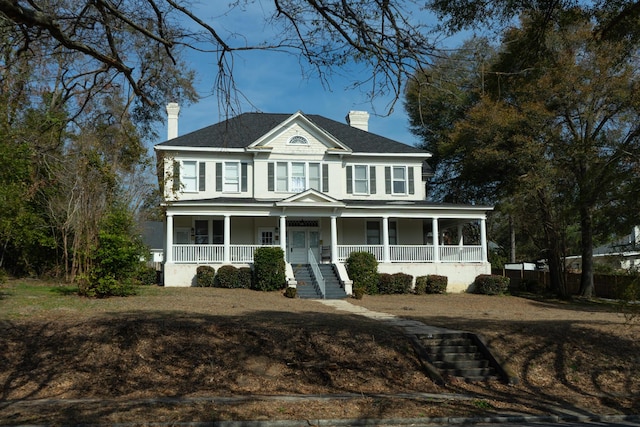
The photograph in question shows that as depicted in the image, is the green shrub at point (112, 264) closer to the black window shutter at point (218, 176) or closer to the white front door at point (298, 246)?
the black window shutter at point (218, 176)

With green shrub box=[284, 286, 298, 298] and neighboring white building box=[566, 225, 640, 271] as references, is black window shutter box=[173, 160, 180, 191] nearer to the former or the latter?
green shrub box=[284, 286, 298, 298]

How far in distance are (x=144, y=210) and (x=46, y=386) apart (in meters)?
24.0

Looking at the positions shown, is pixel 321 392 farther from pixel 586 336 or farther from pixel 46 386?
pixel 586 336

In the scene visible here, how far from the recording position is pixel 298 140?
1183 inches

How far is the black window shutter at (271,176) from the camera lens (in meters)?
29.6

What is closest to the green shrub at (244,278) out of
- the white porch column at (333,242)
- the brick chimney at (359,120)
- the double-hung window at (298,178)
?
the white porch column at (333,242)

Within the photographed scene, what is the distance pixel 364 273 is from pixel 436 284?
11.9 feet

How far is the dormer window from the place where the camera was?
3000cm

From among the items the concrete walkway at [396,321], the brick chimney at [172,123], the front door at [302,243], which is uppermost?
the brick chimney at [172,123]

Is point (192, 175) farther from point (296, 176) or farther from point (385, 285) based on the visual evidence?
point (385, 285)

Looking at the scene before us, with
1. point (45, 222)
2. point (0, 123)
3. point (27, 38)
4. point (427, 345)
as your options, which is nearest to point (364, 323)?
point (427, 345)

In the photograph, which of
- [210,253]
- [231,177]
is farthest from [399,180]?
[210,253]

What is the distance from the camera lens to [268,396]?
952cm

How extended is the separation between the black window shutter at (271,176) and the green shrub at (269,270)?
4497mm
